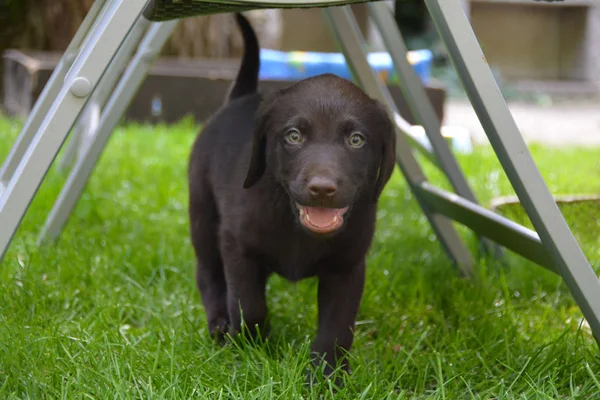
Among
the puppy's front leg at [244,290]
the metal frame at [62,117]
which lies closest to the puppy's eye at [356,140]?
the puppy's front leg at [244,290]

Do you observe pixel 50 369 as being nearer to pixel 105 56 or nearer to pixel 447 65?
pixel 105 56

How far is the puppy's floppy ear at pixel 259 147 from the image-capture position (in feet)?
6.47

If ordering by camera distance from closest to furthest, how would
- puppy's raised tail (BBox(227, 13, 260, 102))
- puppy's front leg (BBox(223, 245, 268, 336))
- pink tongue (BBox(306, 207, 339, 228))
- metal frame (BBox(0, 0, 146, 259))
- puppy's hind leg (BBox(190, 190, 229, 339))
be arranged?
metal frame (BBox(0, 0, 146, 259)) → pink tongue (BBox(306, 207, 339, 228)) → puppy's front leg (BBox(223, 245, 268, 336)) → puppy's hind leg (BBox(190, 190, 229, 339)) → puppy's raised tail (BBox(227, 13, 260, 102))

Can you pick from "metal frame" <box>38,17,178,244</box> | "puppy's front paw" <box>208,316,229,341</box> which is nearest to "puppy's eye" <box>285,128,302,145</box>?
"puppy's front paw" <box>208,316,229,341</box>

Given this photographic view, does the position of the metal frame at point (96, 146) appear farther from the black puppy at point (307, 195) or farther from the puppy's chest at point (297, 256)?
the puppy's chest at point (297, 256)

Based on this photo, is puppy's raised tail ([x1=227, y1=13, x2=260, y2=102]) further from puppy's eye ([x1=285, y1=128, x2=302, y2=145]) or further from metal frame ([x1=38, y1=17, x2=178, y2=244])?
puppy's eye ([x1=285, y1=128, x2=302, y2=145])

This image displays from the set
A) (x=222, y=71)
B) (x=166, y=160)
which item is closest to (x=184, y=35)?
(x=222, y=71)

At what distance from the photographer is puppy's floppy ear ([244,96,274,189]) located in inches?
77.6

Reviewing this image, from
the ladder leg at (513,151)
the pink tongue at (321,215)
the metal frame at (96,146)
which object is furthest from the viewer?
the metal frame at (96,146)

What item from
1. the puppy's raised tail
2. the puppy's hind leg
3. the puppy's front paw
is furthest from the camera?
the puppy's raised tail

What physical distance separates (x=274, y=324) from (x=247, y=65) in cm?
76

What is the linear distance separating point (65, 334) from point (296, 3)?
993mm

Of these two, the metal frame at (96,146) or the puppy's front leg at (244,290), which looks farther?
the metal frame at (96,146)

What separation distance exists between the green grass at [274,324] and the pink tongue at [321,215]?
30 cm
